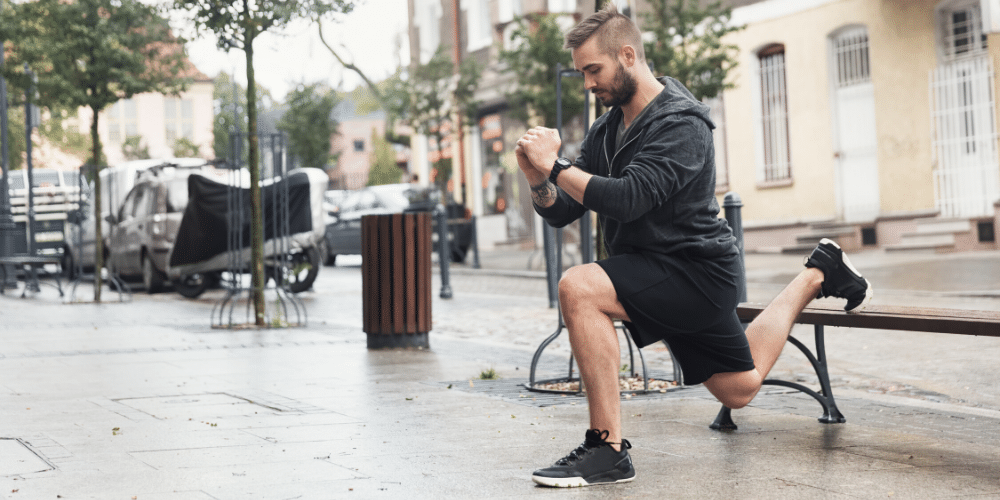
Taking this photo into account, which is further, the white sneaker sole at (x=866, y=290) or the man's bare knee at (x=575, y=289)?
the white sneaker sole at (x=866, y=290)

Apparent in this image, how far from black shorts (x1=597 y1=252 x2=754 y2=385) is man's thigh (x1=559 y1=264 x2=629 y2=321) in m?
0.03

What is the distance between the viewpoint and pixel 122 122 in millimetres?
101875

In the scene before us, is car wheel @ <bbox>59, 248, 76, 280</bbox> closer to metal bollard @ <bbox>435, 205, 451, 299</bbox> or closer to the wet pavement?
metal bollard @ <bbox>435, 205, 451, 299</bbox>

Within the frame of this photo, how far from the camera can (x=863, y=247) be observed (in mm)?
21359

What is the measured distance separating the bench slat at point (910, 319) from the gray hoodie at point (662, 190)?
94 cm

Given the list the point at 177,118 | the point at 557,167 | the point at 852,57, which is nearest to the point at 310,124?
the point at 852,57

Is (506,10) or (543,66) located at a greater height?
→ (506,10)

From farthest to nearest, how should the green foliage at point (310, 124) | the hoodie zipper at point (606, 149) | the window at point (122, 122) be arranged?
1. the window at point (122, 122)
2. the green foliage at point (310, 124)
3. the hoodie zipper at point (606, 149)

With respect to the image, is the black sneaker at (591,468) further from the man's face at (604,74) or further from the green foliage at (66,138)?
the green foliage at (66,138)

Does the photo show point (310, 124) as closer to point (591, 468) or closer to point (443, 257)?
point (443, 257)

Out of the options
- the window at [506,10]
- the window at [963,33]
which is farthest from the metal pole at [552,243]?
the window at [506,10]

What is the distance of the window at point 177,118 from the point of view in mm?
101250

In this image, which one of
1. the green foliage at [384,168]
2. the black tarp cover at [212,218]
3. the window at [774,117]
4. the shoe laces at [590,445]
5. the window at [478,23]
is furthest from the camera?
the green foliage at [384,168]

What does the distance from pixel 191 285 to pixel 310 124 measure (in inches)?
1050
